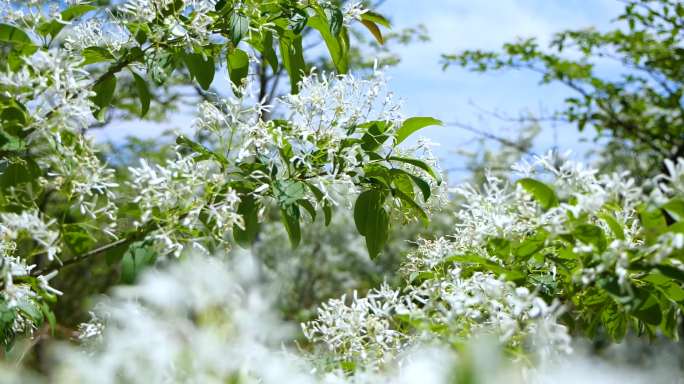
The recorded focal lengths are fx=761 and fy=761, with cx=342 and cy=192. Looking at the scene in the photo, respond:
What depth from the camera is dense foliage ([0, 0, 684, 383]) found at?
0.60 meters

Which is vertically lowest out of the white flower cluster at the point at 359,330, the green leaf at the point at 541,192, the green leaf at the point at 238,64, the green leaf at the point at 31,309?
the green leaf at the point at 31,309

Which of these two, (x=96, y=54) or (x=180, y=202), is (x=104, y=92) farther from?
(x=180, y=202)

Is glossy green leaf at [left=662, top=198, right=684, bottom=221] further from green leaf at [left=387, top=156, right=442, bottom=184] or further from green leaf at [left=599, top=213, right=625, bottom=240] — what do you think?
green leaf at [left=387, top=156, right=442, bottom=184]

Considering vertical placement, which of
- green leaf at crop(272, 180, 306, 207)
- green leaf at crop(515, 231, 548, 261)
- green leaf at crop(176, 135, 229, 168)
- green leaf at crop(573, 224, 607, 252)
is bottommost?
green leaf at crop(272, 180, 306, 207)

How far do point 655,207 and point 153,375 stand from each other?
0.51 m

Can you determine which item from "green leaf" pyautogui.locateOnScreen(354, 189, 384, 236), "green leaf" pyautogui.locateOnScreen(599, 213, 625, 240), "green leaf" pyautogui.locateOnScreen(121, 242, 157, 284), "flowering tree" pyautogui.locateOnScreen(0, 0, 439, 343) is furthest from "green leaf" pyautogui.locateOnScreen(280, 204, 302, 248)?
"green leaf" pyautogui.locateOnScreen(599, 213, 625, 240)

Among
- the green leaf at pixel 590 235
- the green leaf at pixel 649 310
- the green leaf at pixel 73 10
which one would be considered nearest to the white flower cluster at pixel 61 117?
the green leaf at pixel 73 10

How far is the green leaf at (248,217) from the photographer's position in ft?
3.64

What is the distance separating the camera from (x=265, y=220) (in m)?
1.15

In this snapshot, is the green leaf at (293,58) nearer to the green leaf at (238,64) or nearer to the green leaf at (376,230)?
the green leaf at (238,64)

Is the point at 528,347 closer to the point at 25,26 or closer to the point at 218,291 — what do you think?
the point at 218,291

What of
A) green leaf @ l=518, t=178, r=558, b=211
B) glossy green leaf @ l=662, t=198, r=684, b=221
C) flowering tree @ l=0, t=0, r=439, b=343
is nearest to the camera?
glossy green leaf @ l=662, t=198, r=684, b=221

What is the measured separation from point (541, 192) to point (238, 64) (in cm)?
60

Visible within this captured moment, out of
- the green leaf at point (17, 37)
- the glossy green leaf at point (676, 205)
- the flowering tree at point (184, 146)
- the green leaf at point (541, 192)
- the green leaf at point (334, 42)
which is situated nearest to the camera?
the glossy green leaf at point (676, 205)
